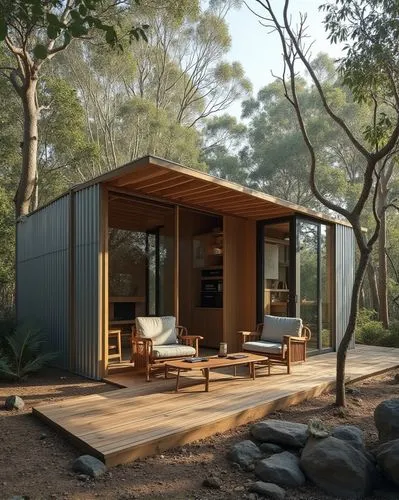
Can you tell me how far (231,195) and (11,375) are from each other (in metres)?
4.18

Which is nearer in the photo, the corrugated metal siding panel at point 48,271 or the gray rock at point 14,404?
the gray rock at point 14,404

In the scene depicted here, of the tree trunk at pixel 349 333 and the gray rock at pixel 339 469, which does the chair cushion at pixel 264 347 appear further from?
the gray rock at pixel 339 469

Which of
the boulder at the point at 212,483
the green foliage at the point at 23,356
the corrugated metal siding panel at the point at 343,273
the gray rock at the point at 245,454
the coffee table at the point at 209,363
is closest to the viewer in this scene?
the boulder at the point at 212,483

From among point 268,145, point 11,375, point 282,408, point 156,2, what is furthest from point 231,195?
point 268,145

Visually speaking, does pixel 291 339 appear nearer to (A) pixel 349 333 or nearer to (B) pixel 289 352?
(B) pixel 289 352

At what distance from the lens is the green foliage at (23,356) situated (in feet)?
20.5

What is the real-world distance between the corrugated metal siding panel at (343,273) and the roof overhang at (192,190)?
0.71m

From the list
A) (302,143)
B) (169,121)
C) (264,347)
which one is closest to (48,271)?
(264,347)

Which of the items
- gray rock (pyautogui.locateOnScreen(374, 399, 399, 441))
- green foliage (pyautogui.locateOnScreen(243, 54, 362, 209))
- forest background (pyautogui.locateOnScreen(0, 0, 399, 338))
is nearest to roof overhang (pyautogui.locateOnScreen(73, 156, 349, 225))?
gray rock (pyautogui.locateOnScreen(374, 399, 399, 441))

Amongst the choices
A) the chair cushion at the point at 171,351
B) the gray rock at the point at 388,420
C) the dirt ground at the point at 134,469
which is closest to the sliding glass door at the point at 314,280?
the chair cushion at the point at 171,351

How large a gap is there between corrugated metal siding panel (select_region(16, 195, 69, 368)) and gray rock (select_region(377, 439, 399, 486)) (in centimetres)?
486

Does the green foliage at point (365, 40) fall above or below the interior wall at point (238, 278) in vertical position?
above

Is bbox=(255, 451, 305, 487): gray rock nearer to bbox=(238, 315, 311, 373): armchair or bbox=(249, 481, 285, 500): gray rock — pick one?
bbox=(249, 481, 285, 500): gray rock

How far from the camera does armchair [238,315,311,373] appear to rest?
253 inches
